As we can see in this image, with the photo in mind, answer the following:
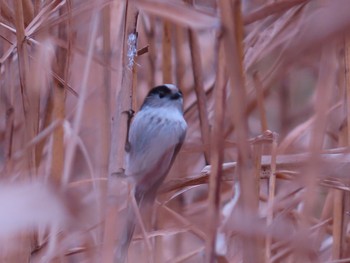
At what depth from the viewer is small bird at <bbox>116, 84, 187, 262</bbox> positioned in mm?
1000

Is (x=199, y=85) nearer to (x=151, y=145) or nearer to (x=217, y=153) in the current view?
(x=151, y=145)

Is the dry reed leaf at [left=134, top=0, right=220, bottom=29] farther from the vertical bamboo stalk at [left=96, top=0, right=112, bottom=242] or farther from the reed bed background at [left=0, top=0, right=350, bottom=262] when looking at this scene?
the vertical bamboo stalk at [left=96, top=0, right=112, bottom=242]

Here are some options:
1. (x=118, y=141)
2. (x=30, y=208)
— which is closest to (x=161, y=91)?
(x=118, y=141)

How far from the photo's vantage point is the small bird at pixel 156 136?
1.00m

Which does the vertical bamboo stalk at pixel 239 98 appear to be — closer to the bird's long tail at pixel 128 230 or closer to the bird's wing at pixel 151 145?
the bird's long tail at pixel 128 230

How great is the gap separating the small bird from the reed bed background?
1.5 inches

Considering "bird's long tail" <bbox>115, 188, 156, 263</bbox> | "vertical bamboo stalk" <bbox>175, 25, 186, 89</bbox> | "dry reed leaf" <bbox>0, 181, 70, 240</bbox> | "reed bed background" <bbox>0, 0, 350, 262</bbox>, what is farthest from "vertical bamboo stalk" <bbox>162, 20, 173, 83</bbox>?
"dry reed leaf" <bbox>0, 181, 70, 240</bbox>

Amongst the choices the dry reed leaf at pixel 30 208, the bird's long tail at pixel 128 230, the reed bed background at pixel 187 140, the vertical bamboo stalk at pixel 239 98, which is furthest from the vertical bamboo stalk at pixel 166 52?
the dry reed leaf at pixel 30 208

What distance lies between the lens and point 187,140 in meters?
1.26

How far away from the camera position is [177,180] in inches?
34.2

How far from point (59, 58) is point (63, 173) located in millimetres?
186

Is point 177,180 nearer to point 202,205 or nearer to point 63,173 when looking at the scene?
point 63,173

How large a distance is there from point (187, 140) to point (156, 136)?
169 millimetres

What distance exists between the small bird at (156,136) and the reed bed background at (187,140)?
0.12 feet
